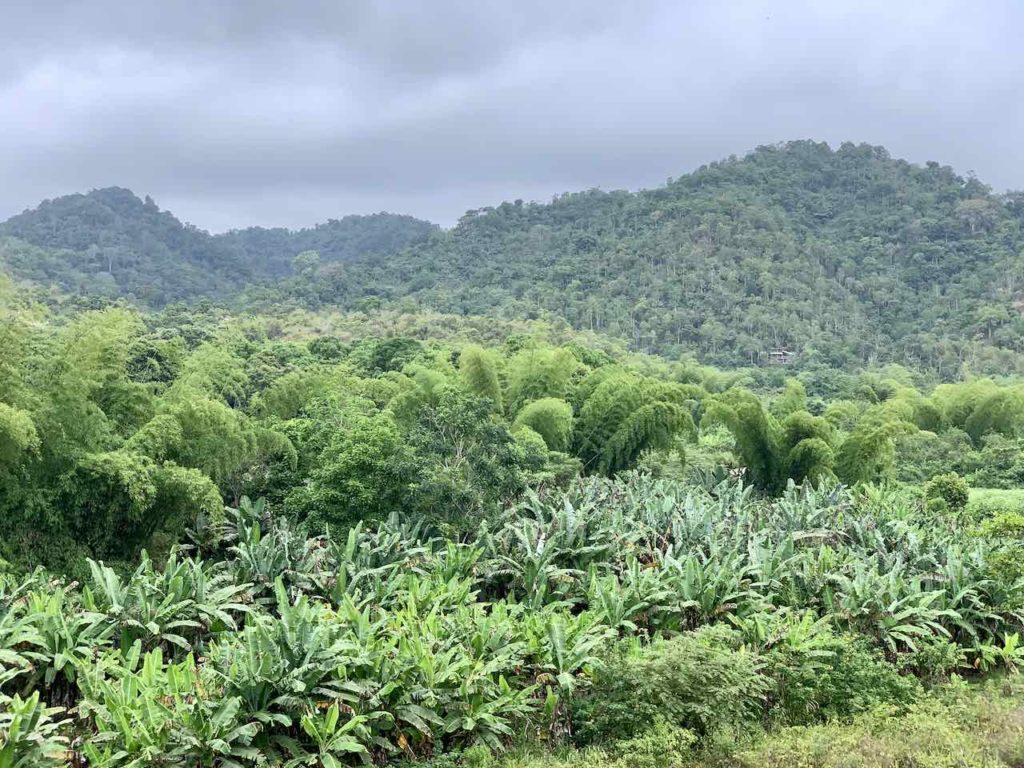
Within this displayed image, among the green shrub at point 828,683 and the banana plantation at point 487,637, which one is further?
the green shrub at point 828,683

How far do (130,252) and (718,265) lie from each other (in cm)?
6396

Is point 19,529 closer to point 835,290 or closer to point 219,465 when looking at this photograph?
point 219,465

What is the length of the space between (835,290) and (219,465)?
5893 cm

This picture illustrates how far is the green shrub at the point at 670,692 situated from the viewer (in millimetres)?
7055

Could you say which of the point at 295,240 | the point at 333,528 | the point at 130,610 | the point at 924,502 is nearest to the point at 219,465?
the point at 333,528

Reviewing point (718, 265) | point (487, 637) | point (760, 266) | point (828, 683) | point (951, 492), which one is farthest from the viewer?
point (718, 265)

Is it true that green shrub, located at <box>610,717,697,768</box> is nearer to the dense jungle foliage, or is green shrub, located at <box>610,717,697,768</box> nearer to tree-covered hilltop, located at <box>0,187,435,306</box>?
the dense jungle foliage

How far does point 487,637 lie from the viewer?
785 centimetres

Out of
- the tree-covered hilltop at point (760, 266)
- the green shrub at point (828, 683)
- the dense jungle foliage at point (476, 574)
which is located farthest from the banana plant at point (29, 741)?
the tree-covered hilltop at point (760, 266)

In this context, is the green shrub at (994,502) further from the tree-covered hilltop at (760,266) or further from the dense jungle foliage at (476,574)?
the tree-covered hilltop at (760,266)

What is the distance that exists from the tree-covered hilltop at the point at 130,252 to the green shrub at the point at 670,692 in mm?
67544

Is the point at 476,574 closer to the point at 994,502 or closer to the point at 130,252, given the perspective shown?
the point at 994,502

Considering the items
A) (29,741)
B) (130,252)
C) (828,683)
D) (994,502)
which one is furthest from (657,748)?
(130,252)

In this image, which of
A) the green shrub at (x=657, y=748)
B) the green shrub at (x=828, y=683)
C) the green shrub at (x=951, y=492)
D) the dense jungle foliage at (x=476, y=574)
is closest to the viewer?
the green shrub at (x=657, y=748)
